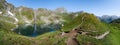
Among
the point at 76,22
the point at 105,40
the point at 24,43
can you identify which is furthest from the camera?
the point at 76,22

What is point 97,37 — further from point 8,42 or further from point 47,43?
point 8,42

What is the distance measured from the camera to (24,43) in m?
19.8

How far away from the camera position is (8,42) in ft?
66.9

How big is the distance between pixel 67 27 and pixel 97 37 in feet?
11.0

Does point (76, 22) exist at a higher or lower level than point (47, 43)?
higher

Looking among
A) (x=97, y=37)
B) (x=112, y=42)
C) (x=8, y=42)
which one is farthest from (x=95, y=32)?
(x=8, y=42)

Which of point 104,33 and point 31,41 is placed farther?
point 104,33

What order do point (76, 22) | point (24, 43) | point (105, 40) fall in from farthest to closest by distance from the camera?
point (76, 22) → point (105, 40) → point (24, 43)

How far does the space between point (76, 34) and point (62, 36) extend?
1.19 meters

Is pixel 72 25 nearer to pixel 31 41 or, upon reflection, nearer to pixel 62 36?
pixel 62 36

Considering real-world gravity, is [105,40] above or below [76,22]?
below

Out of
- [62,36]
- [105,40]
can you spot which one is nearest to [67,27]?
[62,36]

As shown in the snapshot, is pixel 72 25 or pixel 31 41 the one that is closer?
pixel 31 41

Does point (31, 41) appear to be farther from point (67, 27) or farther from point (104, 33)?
point (104, 33)
